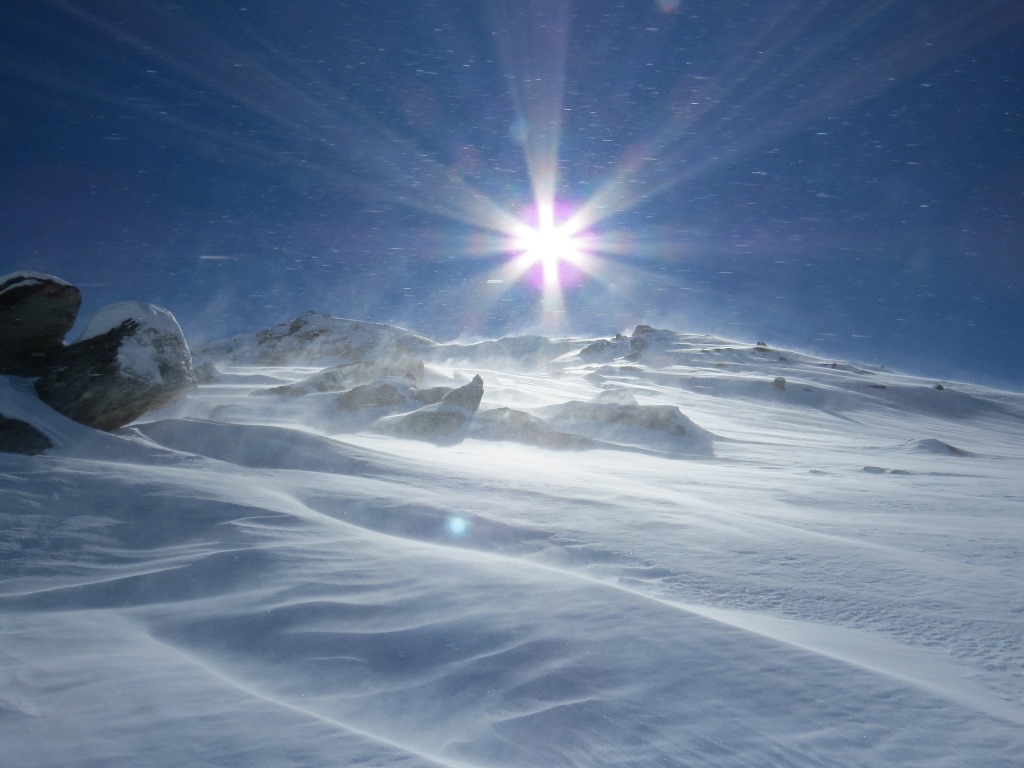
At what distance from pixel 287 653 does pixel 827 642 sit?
74.3 inches

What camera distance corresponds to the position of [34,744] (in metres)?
1.44

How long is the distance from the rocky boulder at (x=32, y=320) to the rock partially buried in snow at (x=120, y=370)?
0.76 ft

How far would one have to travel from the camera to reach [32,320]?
19.9 ft

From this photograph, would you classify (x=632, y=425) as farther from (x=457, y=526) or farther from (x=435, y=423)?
(x=457, y=526)

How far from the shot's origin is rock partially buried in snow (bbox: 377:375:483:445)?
351 inches

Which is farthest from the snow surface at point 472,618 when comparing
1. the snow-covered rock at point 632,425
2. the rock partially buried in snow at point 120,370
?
the snow-covered rock at point 632,425

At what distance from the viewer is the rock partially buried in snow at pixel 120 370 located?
18.7ft

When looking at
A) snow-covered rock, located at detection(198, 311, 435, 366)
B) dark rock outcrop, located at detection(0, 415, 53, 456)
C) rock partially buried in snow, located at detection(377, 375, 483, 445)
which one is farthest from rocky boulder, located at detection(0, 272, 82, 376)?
snow-covered rock, located at detection(198, 311, 435, 366)

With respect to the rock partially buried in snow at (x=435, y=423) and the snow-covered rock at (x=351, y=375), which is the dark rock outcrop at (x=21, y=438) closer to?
the rock partially buried in snow at (x=435, y=423)

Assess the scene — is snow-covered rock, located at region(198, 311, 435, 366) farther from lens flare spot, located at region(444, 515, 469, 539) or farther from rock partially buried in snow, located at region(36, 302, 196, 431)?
lens flare spot, located at region(444, 515, 469, 539)

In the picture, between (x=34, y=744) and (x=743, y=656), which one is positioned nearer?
(x=34, y=744)

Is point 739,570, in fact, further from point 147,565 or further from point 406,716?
point 147,565

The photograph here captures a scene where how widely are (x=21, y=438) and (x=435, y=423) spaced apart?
5.24 metres

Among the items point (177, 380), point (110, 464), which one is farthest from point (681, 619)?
point (177, 380)
